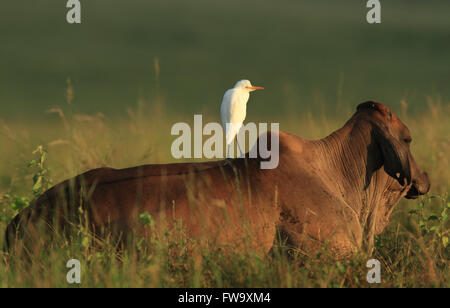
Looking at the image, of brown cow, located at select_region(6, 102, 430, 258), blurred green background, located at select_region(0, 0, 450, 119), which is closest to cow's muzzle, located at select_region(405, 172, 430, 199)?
brown cow, located at select_region(6, 102, 430, 258)

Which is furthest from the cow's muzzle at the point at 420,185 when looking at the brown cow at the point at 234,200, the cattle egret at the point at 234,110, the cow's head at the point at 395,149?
the cattle egret at the point at 234,110

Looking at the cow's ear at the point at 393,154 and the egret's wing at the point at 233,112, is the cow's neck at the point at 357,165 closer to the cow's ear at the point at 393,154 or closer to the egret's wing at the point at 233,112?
the cow's ear at the point at 393,154

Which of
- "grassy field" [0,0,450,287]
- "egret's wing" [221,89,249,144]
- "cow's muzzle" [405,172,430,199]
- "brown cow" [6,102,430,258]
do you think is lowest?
"brown cow" [6,102,430,258]

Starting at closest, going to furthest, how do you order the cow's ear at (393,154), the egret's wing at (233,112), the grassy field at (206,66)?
the cow's ear at (393,154) → the egret's wing at (233,112) → the grassy field at (206,66)

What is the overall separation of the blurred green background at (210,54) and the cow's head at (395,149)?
24.3m

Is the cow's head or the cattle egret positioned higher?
the cattle egret

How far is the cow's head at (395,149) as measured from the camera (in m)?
5.65

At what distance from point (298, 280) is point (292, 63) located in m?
38.2

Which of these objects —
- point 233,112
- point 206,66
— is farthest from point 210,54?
point 233,112

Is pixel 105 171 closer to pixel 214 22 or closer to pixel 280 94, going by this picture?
pixel 280 94

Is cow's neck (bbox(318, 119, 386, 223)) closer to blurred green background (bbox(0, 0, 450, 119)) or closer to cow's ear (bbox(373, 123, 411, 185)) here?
cow's ear (bbox(373, 123, 411, 185))

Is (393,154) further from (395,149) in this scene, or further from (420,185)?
(420,185)

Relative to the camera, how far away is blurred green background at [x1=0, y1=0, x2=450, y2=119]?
3525cm
